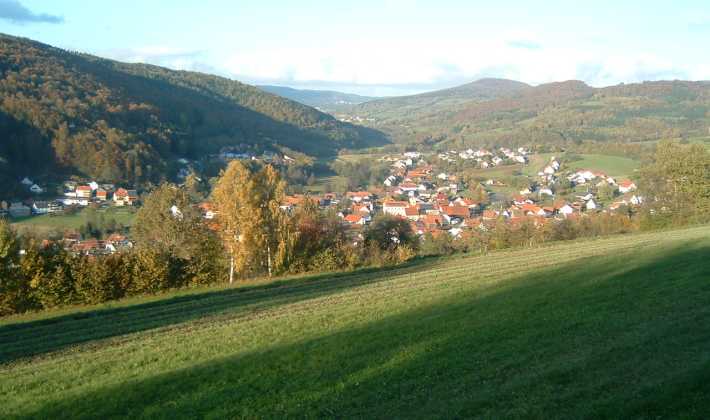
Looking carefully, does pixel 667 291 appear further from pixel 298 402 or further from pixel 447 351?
pixel 298 402

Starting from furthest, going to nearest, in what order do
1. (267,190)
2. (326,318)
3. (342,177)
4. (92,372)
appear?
(342,177) → (267,190) → (326,318) → (92,372)

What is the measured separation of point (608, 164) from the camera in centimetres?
8931

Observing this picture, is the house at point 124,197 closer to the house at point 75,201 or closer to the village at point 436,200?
the village at point 436,200

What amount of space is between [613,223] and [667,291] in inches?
1426

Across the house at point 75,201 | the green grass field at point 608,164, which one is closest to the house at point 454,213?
the green grass field at point 608,164

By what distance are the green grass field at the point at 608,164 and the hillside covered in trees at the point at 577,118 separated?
614 inches

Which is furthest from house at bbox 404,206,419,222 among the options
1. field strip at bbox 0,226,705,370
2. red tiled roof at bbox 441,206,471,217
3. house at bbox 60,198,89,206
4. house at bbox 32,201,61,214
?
field strip at bbox 0,226,705,370

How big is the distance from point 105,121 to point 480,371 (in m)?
78.4

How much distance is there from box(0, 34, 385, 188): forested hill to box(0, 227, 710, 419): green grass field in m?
53.8

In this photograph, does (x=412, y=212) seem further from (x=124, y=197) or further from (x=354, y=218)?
(x=124, y=197)

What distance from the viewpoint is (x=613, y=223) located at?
157ft

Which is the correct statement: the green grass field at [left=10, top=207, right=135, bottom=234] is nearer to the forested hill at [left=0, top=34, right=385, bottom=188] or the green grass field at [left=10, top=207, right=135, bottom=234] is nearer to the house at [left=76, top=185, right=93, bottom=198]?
the house at [left=76, top=185, right=93, bottom=198]

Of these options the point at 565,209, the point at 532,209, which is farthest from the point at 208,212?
the point at 565,209

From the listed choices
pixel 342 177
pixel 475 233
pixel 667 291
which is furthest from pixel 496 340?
pixel 342 177
